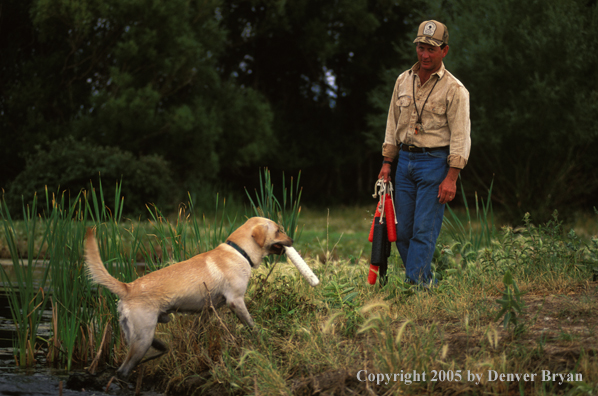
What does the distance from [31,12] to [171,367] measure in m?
15.6

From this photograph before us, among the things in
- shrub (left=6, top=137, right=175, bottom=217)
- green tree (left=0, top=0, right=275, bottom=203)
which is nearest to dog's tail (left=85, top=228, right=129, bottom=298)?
shrub (left=6, top=137, right=175, bottom=217)

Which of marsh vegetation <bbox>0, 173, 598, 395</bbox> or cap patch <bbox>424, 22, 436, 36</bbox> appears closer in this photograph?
marsh vegetation <bbox>0, 173, 598, 395</bbox>

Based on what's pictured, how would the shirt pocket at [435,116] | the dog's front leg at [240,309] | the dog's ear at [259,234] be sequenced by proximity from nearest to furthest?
the dog's front leg at [240,309], the dog's ear at [259,234], the shirt pocket at [435,116]

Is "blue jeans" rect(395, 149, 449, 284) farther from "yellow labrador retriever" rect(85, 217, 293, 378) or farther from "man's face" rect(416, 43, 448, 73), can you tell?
"yellow labrador retriever" rect(85, 217, 293, 378)

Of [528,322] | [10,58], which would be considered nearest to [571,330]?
[528,322]

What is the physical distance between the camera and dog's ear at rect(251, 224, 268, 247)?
442 centimetres

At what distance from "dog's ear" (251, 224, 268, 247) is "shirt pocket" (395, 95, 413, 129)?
73.7 inches

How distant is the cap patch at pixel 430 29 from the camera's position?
524cm

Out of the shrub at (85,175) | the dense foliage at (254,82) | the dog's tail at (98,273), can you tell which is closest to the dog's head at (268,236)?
the dog's tail at (98,273)

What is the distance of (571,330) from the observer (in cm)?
398

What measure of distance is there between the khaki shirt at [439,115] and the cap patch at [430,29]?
329 mm

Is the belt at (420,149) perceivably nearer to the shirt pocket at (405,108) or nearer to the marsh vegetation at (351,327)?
the shirt pocket at (405,108)

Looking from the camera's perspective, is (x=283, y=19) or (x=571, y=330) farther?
(x=283, y=19)

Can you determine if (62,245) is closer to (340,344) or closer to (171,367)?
(171,367)
